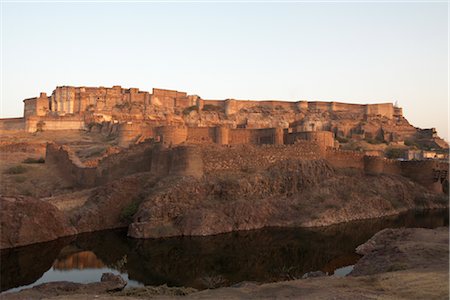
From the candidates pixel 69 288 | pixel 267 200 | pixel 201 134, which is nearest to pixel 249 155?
pixel 267 200

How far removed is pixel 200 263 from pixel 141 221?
17.7 feet

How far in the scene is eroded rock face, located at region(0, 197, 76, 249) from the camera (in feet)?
57.1

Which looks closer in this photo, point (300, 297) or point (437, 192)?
point (300, 297)

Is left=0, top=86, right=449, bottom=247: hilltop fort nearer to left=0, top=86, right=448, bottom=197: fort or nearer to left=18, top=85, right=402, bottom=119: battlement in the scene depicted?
left=0, top=86, right=448, bottom=197: fort

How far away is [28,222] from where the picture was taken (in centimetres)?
1808

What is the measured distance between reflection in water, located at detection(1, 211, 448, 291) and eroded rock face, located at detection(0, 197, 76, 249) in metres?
0.52

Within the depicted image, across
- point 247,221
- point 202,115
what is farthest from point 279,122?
point 247,221

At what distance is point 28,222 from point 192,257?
691cm

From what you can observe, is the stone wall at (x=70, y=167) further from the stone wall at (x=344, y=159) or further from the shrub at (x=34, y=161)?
the stone wall at (x=344, y=159)

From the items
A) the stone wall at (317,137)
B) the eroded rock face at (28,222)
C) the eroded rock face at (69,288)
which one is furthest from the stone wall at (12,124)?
the eroded rock face at (69,288)

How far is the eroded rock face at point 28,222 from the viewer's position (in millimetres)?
17406

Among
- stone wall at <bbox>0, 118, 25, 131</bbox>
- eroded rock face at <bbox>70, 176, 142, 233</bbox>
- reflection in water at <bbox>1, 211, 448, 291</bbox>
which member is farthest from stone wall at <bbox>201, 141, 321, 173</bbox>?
stone wall at <bbox>0, 118, 25, 131</bbox>

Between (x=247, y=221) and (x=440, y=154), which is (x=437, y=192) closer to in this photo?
(x=247, y=221)

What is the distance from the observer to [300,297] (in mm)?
8805
